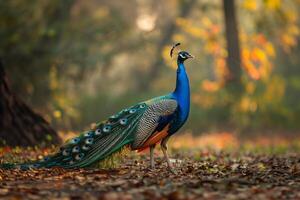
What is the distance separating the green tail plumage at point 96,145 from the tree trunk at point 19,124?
3.74 metres

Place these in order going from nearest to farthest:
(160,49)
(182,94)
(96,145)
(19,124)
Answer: (96,145)
(182,94)
(19,124)
(160,49)

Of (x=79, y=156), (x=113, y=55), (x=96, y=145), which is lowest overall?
(x=79, y=156)

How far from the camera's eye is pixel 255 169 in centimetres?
1100

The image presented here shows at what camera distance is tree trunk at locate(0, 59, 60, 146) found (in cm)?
1386

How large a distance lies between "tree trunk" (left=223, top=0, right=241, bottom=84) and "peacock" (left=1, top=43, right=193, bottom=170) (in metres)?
17.5

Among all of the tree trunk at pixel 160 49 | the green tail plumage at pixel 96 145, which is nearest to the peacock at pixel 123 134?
the green tail plumage at pixel 96 145

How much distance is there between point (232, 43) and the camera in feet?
90.3

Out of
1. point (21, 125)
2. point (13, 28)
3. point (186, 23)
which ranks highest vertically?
point (186, 23)

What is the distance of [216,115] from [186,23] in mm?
4089

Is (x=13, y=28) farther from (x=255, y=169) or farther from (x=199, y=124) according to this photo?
(x=255, y=169)

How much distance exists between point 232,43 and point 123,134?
712 inches

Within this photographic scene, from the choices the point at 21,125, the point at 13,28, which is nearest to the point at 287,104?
the point at 13,28

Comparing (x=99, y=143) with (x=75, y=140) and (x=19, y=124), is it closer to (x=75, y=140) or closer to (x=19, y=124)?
(x=75, y=140)

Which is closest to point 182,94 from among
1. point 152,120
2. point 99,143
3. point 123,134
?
point 152,120
